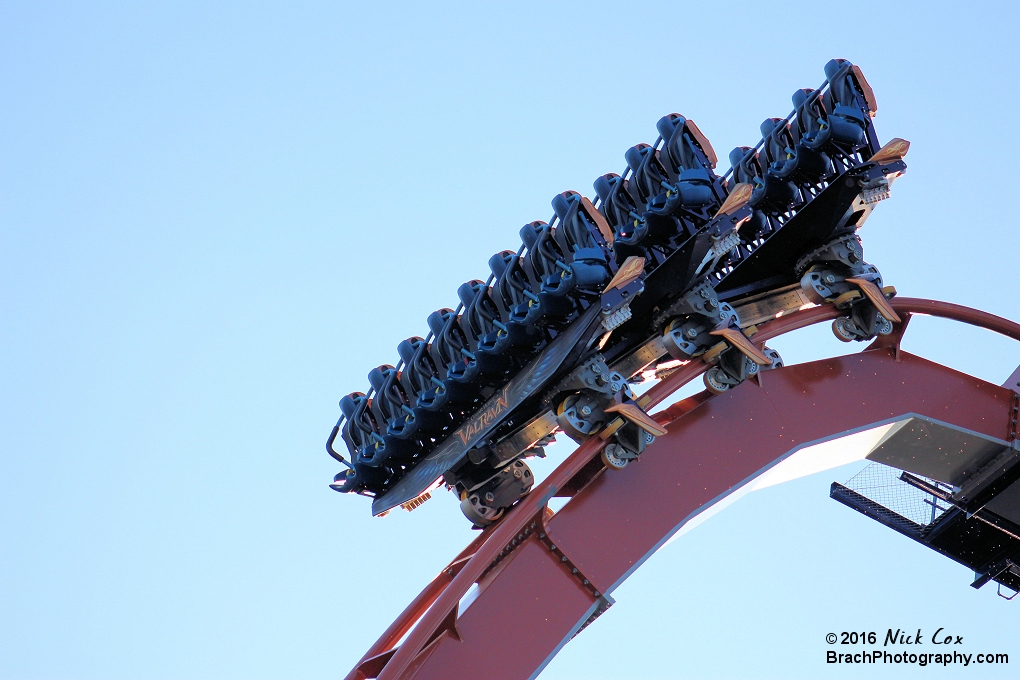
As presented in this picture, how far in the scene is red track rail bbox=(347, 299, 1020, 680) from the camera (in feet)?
29.3

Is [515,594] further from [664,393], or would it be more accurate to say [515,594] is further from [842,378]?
[842,378]

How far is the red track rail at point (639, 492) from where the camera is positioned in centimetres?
895

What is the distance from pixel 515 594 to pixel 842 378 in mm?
3243

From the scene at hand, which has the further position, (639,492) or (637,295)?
(637,295)

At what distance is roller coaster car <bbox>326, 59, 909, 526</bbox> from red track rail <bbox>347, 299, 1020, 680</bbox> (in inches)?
9.2

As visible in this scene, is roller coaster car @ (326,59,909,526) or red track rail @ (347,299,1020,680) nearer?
red track rail @ (347,299,1020,680)

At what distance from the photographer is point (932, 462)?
445 inches

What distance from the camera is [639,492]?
31.5ft

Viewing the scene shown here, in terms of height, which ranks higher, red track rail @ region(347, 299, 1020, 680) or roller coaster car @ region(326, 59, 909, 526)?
roller coaster car @ region(326, 59, 909, 526)

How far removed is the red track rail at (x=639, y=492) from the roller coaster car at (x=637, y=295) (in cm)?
23

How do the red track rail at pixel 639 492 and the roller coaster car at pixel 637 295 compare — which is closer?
the red track rail at pixel 639 492

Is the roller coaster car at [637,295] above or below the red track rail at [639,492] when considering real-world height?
above

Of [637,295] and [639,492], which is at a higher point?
[637,295]

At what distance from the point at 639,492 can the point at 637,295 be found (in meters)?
1.48
